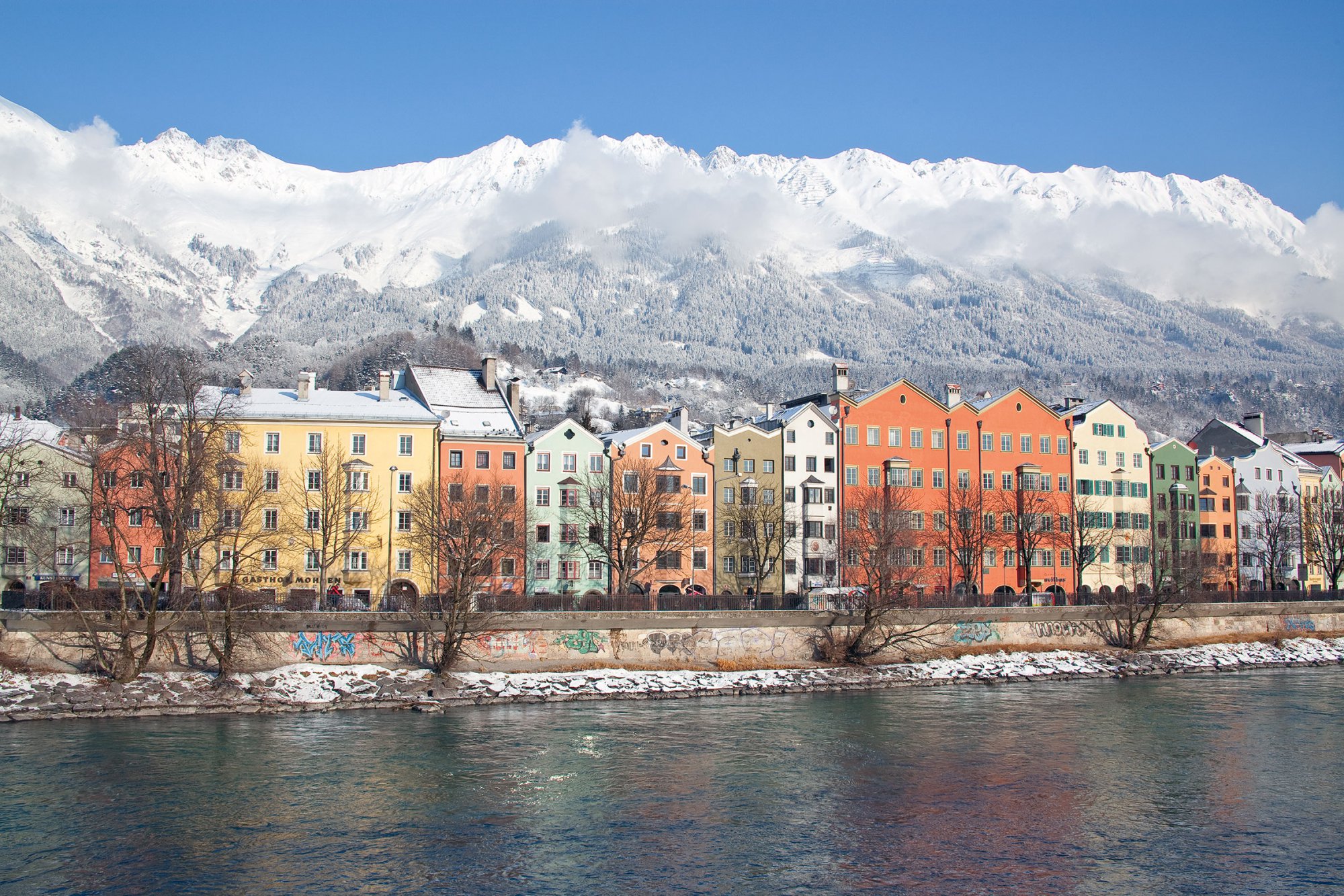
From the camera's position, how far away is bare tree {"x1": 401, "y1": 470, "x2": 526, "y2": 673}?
2324 inches

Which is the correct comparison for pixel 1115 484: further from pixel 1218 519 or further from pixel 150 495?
pixel 150 495

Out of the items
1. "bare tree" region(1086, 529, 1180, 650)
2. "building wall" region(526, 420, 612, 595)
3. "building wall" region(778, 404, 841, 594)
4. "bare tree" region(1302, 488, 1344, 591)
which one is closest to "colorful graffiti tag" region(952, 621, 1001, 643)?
"bare tree" region(1086, 529, 1180, 650)

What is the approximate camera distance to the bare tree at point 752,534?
268 ft

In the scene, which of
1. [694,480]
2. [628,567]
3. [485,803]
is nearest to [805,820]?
[485,803]

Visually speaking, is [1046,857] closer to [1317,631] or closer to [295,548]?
[295,548]

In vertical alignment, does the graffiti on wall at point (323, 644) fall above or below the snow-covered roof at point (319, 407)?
below

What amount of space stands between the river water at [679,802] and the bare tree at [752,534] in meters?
28.9

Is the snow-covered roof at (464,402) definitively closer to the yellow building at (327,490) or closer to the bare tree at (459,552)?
the yellow building at (327,490)

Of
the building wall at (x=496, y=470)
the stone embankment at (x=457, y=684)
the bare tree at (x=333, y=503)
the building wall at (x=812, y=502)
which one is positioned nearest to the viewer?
the stone embankment at (x=457, y=684)

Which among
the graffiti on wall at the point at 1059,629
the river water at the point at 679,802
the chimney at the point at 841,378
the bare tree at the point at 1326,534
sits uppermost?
the chimney at the point at 841,378

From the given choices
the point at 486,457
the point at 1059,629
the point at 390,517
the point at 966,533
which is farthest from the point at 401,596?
the point at 966,533

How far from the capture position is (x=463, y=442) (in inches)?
3036

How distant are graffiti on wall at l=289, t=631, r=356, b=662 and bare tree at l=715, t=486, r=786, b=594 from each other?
31082mm

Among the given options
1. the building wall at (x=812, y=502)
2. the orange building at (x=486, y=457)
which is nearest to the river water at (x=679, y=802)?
the orange building at (x=486, y=457)
